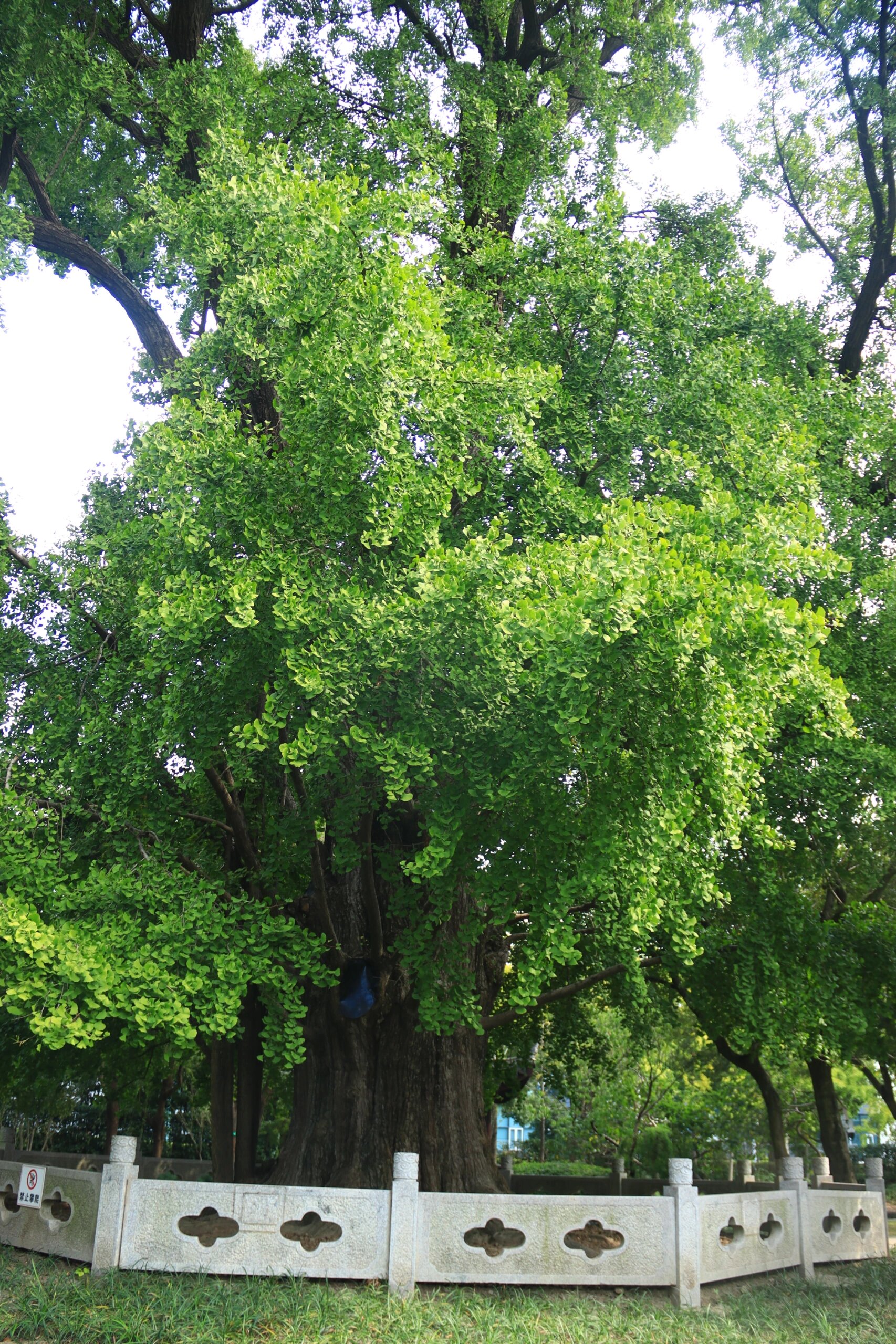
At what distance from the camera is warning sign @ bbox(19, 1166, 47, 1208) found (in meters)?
7.99

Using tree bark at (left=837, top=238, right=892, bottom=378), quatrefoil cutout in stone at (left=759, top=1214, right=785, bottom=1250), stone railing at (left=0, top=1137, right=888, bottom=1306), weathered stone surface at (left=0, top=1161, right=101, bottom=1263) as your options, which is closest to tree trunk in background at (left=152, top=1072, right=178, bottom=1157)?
weathered stone surface at (left=0, top=1161, right=101, bottom=1263)

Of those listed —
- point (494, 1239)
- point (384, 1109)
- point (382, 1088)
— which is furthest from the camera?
point (382, 1088)

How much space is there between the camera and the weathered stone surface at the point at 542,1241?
299 inches

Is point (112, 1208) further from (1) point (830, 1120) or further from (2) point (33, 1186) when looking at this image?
(1) point (830, 1120)

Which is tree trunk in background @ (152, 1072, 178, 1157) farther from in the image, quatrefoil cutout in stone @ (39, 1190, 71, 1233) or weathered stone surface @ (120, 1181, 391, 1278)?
weathered stone surface @ (120, 1181, 391, 1278)

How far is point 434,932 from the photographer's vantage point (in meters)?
9.79

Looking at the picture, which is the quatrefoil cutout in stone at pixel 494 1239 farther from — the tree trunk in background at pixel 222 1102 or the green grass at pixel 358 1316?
the tree trunk in background at pixel 222 1102

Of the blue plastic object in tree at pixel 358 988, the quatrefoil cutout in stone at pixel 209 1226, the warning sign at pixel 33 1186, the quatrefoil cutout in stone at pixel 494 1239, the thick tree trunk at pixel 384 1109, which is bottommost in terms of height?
the quatrefoil cutout in stone at pixel 209 1226

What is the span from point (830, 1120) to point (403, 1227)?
37.4 ft

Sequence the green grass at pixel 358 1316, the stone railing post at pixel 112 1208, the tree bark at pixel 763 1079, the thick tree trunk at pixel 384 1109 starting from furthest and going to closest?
the tree bark at pixel 763 1079, the thick tree trunk at pixel 384 1109, the stone railing post at pixel 112 1208, the green grass at pixel 358 1316

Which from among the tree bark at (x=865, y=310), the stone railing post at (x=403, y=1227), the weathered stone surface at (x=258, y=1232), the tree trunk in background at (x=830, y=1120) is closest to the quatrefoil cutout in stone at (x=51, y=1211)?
the weathered stone surface at (x=258, y=1232)

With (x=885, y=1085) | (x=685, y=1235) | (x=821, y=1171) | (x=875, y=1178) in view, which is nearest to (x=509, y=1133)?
(x=885, y=1085)

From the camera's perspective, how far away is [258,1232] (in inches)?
294

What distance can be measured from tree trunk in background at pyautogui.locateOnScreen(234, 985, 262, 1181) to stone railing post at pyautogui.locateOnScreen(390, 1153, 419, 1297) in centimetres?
467
